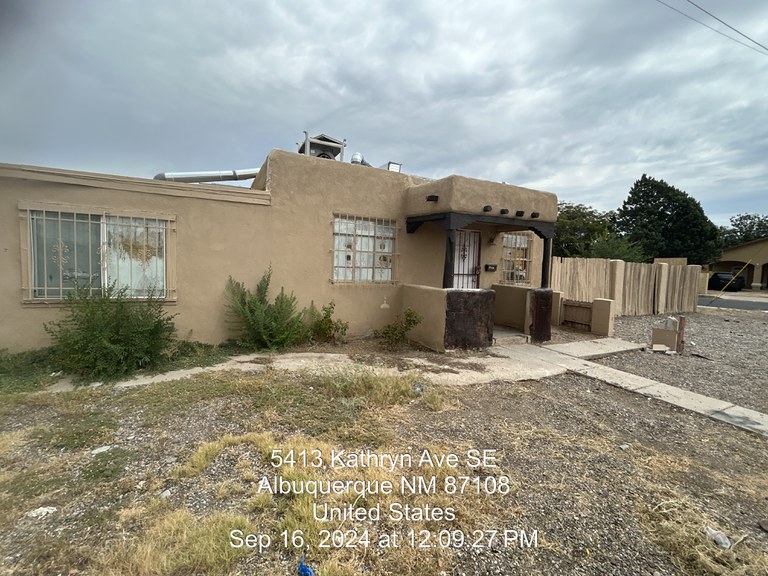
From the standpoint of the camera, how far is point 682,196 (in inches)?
1300

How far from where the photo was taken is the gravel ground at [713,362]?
223 inches

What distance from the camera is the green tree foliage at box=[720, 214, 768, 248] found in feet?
168

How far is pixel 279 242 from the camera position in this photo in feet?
23.3

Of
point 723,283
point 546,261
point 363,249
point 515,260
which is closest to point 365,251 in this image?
point 363,249

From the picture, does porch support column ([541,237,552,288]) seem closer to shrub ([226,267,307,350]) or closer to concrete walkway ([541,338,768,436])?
concrete walkway ([541,338,768,436])

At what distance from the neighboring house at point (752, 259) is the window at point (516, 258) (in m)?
33.2

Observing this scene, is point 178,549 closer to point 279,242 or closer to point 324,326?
point 324,326

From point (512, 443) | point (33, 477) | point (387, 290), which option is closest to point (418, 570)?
point (512, 443)

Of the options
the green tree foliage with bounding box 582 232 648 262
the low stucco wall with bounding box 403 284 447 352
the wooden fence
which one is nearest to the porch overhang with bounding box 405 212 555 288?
the low stucco wall with bounding box 403 284 447 352

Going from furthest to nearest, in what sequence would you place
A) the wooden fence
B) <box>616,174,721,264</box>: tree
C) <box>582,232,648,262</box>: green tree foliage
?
<box>616,174,721,264</box>: tree → <box>582,232,648,262</box>: green tree foliage → the wooden fence

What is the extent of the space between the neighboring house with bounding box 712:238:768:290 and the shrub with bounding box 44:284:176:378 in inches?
1662

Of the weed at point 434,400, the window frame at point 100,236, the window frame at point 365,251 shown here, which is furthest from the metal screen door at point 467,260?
the window frame at point 100,236

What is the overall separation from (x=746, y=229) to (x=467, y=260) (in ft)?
227

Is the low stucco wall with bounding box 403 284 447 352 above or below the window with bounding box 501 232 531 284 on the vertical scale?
below
